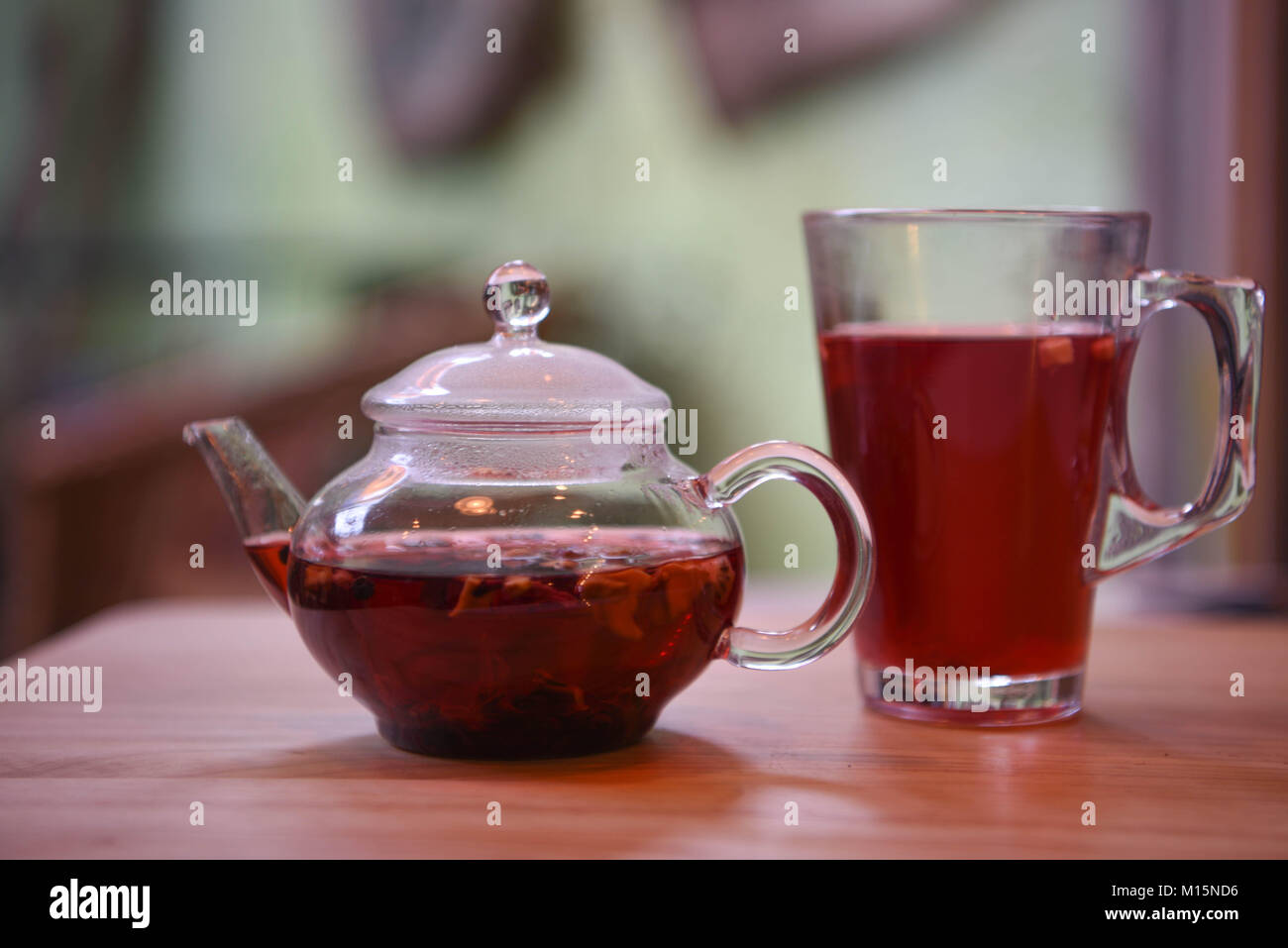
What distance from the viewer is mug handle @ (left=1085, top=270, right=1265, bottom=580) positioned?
33.0 inches

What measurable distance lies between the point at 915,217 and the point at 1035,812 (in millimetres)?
347

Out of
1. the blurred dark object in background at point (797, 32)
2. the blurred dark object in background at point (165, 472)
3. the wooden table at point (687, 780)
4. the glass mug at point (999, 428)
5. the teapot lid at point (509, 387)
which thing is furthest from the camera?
the blurred dark object in background at point (797, 32)

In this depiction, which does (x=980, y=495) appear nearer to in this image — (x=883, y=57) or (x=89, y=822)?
(x=89, y=822)

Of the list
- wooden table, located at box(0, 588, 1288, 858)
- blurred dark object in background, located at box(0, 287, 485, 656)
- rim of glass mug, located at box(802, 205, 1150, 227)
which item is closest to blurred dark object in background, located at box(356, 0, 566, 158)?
blurred dark object in background, located at box(0, 287, 485, 656)

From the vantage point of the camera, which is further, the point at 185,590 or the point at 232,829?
the point at 185,590

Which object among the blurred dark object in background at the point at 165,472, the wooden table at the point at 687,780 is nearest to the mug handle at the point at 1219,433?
the wooden table at the point at 687,780

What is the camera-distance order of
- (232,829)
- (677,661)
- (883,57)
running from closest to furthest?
(232,829) < (677,661) < (883,57)

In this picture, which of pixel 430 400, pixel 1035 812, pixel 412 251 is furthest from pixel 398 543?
pixel 412 251

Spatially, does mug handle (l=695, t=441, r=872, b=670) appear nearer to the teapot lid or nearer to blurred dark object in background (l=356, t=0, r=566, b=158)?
the teapot lid

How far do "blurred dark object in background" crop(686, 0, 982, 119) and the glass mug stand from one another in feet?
6.63

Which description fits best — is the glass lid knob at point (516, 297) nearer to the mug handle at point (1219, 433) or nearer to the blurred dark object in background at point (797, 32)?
the mug handle at point (1219, 433)

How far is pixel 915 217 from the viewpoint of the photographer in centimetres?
83

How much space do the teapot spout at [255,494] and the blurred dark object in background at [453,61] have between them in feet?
6.89

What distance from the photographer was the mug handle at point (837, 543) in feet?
2.52
